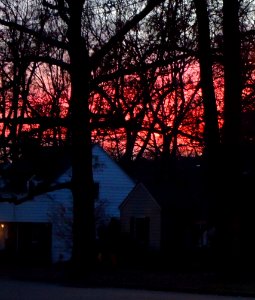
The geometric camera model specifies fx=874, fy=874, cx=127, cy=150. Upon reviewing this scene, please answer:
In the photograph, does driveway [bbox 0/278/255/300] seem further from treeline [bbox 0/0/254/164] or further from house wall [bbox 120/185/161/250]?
house wall [bbox 120/185/161/250]

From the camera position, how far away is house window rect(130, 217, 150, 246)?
55166 mm

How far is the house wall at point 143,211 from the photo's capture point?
178 ft

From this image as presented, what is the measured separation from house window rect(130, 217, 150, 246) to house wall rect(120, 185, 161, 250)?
0.85ft

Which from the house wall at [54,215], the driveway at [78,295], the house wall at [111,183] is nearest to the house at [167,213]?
Answer: the house wall at [111,183]

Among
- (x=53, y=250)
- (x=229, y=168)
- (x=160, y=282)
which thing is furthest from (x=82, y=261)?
(x=53, y=250)

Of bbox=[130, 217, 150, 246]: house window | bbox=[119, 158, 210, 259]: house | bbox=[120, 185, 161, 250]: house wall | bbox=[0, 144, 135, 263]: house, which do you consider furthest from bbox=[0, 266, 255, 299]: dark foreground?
bbox=[0, 144, 135, 263]: house

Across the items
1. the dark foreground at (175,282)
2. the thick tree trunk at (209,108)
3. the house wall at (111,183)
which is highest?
the thick tree trunk at (209,108)

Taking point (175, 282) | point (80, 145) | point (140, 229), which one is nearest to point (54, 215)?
point (140, 229)

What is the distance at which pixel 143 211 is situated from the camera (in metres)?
55.5

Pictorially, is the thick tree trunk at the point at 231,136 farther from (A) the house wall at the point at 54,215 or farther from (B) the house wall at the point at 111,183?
(B) the house wall at the point at 111,183

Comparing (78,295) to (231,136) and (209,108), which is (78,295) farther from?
(209,108)

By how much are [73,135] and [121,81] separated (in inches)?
114

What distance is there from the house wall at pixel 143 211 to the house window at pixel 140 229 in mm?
260

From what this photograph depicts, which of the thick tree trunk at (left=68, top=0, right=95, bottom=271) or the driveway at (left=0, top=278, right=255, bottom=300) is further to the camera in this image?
the thick tree trunk at (left=68, top=0, right=95, bottom=271)
